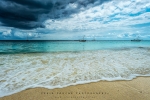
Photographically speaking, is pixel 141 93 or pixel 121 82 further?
pixel 121 82

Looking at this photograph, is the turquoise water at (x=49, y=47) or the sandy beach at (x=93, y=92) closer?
the sandy beach at (x=93, y=92)

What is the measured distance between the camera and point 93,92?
368 centimetres

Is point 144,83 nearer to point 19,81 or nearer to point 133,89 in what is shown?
point 133,89

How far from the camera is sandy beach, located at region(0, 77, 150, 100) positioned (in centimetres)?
334

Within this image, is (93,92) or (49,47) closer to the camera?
(93,92)

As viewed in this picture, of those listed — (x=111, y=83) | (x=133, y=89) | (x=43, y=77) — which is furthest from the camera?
(x=43, y=77)

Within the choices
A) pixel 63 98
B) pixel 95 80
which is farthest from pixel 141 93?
pixel 63 98

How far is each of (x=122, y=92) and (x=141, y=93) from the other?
2.39 feet

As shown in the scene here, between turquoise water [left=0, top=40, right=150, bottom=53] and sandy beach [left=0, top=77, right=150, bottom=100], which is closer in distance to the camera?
sandy beach [left=0, top=77, right=150, bottom=100]

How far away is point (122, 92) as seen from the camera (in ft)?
12.0

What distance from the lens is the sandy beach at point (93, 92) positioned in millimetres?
3342

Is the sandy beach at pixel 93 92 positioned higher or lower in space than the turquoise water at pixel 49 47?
higher

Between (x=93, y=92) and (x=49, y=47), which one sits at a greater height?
(x=93, y=92)

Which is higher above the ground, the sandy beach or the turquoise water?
the sandy beach
